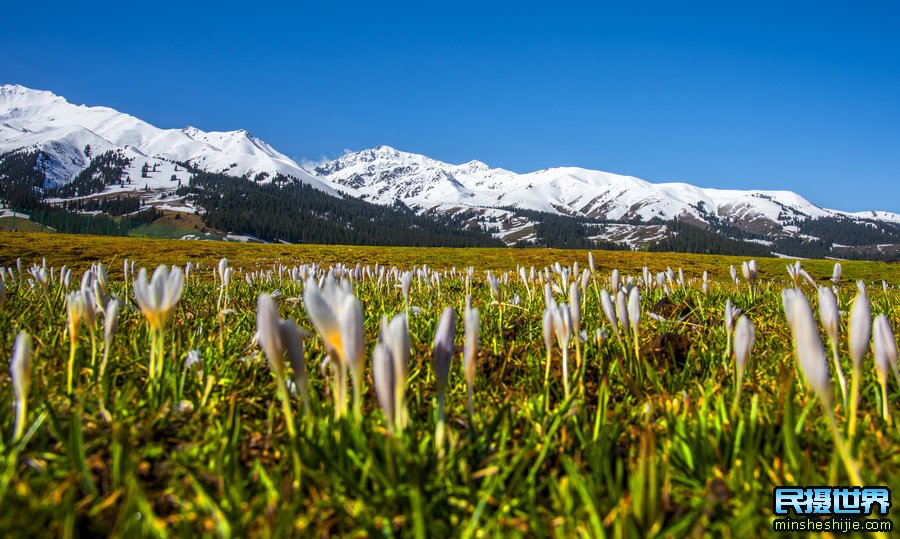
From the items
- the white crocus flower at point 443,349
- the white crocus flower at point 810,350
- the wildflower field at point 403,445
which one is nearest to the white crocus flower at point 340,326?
the wildflower field at point 403,445

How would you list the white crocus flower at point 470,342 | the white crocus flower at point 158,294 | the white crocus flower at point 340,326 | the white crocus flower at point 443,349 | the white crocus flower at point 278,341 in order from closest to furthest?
the white crocus flower at point 340,326 → the white crocus flower at point 278,341 → the white crocus flower at point 443,349 → the white crocus flower at point 470,342 → the white crocus flower at point 158,294

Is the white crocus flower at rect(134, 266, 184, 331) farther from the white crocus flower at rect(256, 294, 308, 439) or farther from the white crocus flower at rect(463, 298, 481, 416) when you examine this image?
the white crocus flower at rect(463, 298, 481, 416)

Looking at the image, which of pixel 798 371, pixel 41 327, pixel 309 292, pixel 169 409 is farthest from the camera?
pixel 41 327

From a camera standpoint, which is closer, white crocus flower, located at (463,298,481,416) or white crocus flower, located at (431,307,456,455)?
white crocus flower, located at (431,307,456,455)

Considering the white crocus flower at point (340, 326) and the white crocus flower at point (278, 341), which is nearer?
the white crocus flower at point (340, 326)

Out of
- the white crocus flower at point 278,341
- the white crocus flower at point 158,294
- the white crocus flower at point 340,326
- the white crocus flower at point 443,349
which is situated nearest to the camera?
the white crocus flower at point 340,326

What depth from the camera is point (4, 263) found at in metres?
24.6

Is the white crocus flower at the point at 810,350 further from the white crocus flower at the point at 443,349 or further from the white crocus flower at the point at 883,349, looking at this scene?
the white crocus flower at the point at 443,349

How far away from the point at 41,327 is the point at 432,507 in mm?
4110

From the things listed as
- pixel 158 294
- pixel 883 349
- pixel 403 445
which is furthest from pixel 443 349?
pixel 883 349

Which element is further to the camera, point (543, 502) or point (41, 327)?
point (41, 327)

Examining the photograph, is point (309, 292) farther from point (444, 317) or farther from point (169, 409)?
point (169, 409)

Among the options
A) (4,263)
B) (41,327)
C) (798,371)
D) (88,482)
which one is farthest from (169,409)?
(4,263)

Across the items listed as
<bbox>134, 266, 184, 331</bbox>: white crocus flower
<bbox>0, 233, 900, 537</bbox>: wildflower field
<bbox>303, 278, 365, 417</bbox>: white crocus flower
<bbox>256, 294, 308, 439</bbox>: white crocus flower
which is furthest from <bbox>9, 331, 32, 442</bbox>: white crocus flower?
<bbox>303, 278, 365, 417</bbox>: white crocus flower
